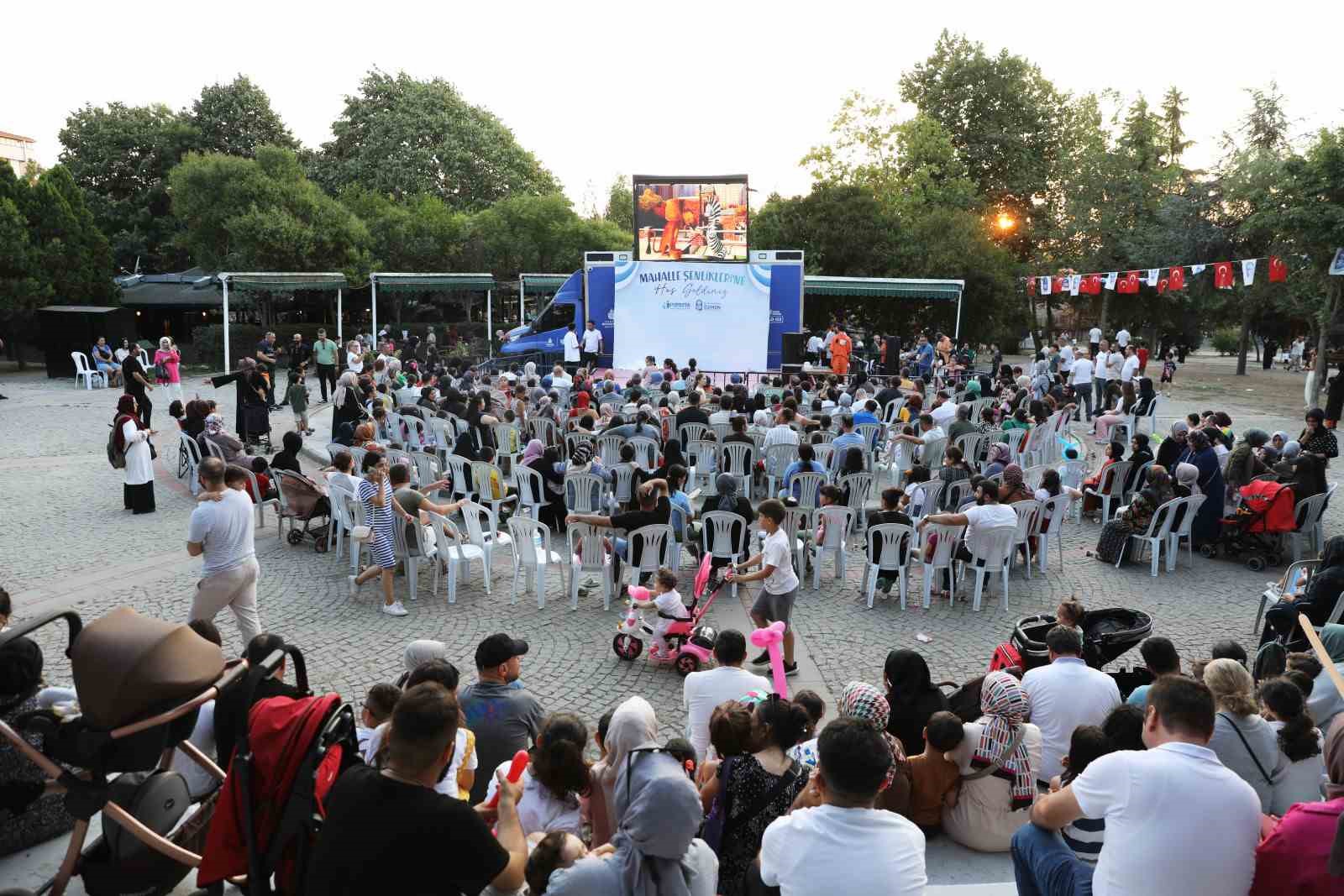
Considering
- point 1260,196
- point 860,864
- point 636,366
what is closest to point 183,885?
point 860,864

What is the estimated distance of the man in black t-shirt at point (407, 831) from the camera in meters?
2.35

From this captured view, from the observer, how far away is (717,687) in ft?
13.9

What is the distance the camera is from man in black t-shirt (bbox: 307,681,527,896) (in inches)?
92.5

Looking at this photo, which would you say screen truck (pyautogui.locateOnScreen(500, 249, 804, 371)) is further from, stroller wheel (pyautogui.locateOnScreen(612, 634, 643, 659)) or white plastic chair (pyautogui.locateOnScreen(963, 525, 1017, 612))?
stroller wheel (pyautogui.locateOnScreen(612, 634, 643, 659))

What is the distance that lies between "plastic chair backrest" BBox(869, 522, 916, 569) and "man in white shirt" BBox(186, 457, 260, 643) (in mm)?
4840

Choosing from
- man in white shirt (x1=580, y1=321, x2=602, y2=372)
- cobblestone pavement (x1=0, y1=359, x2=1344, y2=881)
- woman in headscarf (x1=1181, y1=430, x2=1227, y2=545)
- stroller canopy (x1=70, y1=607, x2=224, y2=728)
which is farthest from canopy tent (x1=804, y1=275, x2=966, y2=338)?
stroller canopy (x1=70, y1=607, x2=224, y2=728)

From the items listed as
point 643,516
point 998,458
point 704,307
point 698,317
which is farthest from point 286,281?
point 998,458

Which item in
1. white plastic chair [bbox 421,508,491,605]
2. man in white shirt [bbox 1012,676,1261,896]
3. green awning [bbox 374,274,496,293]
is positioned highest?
green awning [bbox 374,274,496,293]

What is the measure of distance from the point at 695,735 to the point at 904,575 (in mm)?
3980

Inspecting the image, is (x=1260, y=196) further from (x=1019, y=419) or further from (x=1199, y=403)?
(x=1019, y=419)

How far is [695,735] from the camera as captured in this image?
14.0 ft

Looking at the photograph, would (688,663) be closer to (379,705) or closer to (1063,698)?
(1063,698)

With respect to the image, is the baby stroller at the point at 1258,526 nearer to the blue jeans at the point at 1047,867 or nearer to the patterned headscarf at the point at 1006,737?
the patterned headscarf at the point at 1006,737

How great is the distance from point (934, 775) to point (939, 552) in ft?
13.1
